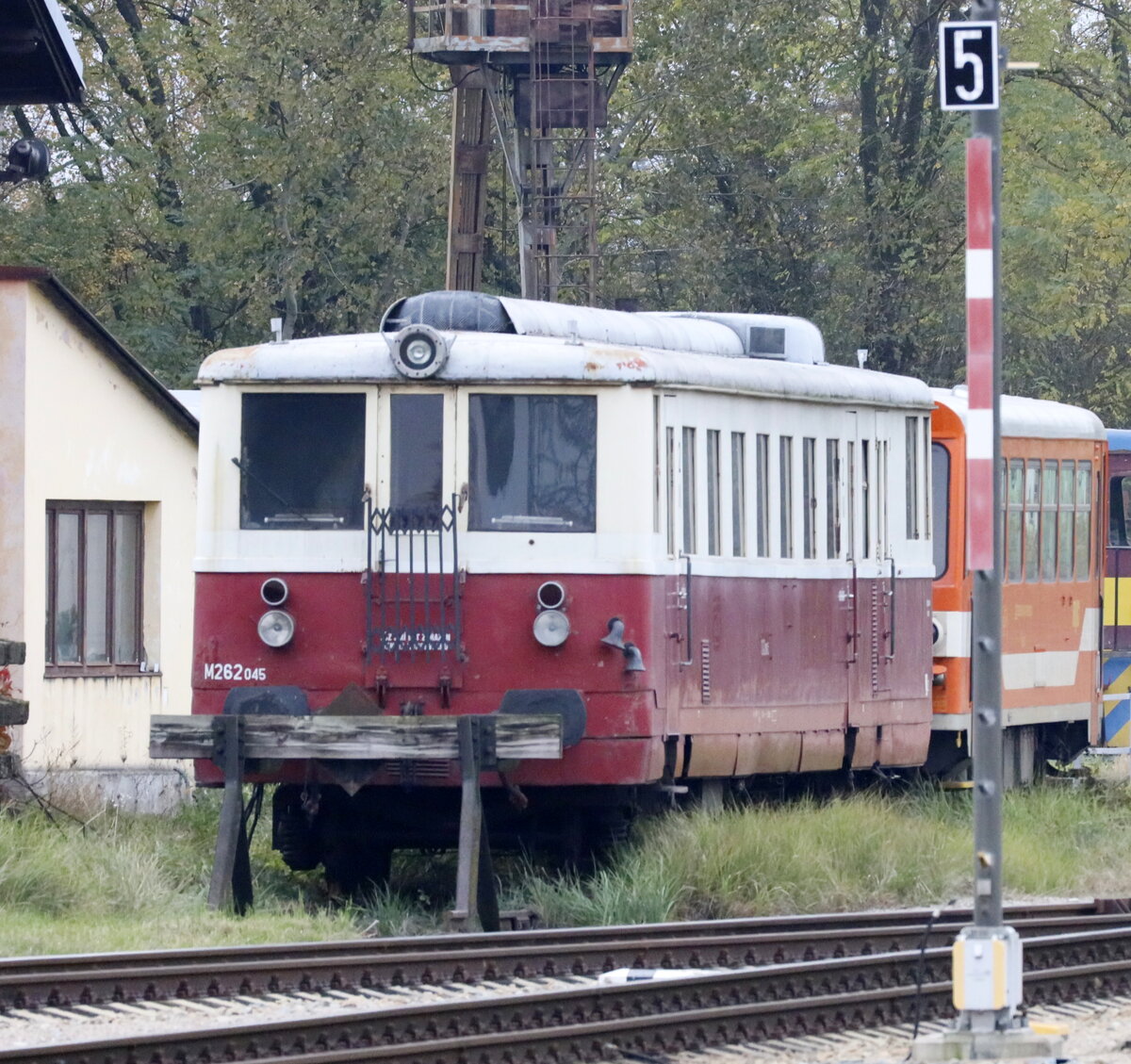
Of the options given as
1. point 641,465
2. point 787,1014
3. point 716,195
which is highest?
point 716,195

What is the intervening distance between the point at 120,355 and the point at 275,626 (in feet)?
17.4

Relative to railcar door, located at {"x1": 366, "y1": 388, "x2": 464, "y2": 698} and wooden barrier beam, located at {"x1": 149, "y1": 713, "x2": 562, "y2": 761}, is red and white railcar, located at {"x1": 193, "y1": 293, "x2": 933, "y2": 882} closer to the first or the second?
railcar door, located at {"x1": 366, "y1": 388, "x2": 464, "y2": 698}

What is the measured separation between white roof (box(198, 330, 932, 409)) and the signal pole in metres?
4.17

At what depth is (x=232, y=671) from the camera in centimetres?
1252

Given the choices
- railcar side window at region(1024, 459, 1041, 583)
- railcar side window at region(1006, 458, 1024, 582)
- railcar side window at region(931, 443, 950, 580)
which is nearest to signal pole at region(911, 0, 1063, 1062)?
railcar side window at region(931, 443, 950, 580)

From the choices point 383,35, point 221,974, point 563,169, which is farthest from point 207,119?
point 221,974

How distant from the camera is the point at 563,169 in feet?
102

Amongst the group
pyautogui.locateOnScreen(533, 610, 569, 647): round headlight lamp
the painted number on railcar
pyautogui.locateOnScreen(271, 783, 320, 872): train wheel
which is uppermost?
pyautogui.locateOnScreen(533, 610, 569, 647): round headlight lamp

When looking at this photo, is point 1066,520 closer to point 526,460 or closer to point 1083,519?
point 1083,519

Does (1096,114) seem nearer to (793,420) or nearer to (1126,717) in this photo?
(1126,717)

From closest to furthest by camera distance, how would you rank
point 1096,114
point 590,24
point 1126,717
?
point 1126,717
point 590,24
point 1096,114

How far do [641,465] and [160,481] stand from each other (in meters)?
6.17

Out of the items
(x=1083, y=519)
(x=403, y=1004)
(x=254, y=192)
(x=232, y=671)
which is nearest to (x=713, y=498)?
(x=232, y=671)

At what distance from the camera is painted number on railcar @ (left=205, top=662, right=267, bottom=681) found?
12477 millimetres
